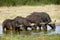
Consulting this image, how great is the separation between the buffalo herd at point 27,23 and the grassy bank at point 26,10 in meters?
4.98

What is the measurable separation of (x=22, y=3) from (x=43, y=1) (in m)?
2.24

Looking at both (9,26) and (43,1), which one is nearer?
(9,26)

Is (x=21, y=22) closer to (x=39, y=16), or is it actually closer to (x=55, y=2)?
(x=39, y=16)

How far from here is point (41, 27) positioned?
25.7 m

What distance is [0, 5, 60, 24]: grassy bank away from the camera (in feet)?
103

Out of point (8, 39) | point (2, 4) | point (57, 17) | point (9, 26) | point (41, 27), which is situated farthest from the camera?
point (2, 4)

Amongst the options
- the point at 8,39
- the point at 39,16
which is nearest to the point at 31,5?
the point at 39,16

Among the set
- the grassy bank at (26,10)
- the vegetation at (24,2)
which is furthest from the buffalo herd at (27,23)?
the vegetation at (24,2)

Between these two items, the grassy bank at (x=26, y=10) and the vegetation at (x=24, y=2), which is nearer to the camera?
the grassy bank at (x=26, y=10)

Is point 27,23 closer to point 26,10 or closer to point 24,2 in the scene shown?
point 26,10

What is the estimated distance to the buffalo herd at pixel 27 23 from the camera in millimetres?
24075

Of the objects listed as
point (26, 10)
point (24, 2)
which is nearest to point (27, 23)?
point (26, 10)

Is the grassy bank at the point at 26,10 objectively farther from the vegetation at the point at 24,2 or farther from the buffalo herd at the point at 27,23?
the buffalo herd at the point at 27,23

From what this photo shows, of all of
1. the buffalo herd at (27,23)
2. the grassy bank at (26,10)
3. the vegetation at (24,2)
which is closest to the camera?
the buffalo herd at (27,23)
